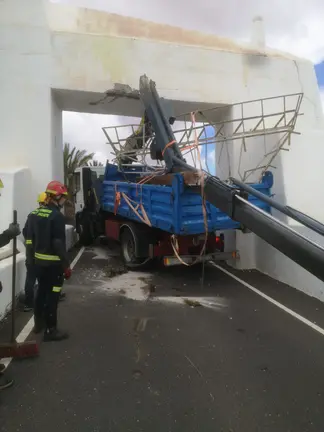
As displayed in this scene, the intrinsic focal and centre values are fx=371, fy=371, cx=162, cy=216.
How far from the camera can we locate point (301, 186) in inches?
308

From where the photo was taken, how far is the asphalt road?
3.00m

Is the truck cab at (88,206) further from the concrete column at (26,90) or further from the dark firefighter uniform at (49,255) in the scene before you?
the dark firefighter uniform at (49,255)

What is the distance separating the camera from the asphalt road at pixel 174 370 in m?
3.00

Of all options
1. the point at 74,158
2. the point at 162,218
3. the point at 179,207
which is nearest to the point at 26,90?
the point at 162,218

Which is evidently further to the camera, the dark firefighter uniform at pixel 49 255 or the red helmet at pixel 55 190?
the red helmet at pixel 55 190

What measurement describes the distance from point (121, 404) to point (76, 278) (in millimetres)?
4839

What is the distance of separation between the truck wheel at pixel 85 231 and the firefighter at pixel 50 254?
6.91 meters

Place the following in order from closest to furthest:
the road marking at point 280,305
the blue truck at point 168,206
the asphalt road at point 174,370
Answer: the asphalt road at point 174,370 < the blue truck at point 168,206 < the road marking at point 280,305

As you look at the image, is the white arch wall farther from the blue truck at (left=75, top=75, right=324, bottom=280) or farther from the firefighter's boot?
the firefighter's boot

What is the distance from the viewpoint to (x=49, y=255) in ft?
14.6

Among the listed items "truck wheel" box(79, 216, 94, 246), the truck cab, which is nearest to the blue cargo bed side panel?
the truck cab

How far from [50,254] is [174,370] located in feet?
6.41

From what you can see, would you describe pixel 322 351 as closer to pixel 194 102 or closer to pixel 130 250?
pixel 130 250

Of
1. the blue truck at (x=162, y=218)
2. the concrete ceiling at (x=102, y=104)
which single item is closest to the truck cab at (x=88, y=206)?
the blue truck at (x=162, y=218)
